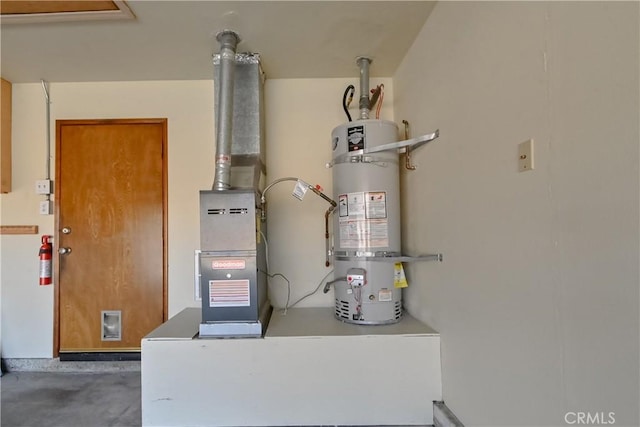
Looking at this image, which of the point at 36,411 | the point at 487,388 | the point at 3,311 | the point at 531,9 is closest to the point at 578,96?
the point at 531,9

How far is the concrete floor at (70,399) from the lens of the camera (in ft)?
6.44

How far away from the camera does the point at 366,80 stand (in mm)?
2424

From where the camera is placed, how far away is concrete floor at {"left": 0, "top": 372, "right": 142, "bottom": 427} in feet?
6.44

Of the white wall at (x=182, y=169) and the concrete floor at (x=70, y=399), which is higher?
the white wall at (x=182, y=169)

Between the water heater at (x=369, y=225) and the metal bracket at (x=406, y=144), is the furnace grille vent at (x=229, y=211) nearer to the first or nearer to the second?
the water heater at (x=369, y=225)

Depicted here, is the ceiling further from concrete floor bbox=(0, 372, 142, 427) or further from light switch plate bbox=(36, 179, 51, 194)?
concrete floor bbox=(0, 372, 142, 427)

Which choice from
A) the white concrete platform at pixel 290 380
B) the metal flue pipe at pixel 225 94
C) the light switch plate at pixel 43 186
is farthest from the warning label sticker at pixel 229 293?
the light switch plate at pixel 43 186

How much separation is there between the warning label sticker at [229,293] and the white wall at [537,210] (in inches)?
42.1

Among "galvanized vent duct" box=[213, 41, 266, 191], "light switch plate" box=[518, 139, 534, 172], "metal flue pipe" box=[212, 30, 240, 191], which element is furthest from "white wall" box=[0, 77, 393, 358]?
"light switch plate" box=[518, 139, 534, 172]

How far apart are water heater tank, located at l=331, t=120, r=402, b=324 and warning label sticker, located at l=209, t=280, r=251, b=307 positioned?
0.63m

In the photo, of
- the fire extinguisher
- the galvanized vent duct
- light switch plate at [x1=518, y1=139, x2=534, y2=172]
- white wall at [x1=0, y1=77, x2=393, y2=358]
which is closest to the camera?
light switch plate at [x1=518, y1=139, x2=534, y2=172]

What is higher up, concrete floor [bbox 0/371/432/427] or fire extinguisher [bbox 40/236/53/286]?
fire extinguisher [bbox 40/236/53/286]

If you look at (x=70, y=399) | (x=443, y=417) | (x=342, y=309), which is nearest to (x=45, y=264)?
(x=70, y=399)

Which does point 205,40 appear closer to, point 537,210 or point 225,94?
point 225,94
